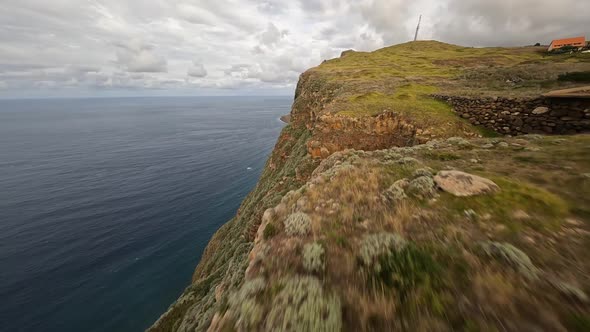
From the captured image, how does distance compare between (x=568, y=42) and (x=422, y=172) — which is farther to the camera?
(x=568, y=42)

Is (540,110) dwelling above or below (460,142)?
above

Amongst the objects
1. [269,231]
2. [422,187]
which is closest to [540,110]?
[422,187]

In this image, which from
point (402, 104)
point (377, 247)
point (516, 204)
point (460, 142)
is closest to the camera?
point (377, 247)

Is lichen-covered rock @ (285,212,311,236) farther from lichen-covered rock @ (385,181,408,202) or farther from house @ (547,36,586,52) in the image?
house @ (547,36,586,52)

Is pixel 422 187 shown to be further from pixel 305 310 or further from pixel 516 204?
pixel 305 310

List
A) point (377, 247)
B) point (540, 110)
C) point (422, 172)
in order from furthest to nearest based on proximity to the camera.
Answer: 1. point (540, 110)
2. point (422, 172)
3. point (377, 247)

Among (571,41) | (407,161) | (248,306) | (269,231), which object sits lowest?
(248,306)
